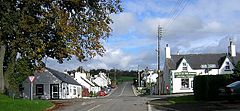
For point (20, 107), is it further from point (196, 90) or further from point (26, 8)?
point (196, 90)

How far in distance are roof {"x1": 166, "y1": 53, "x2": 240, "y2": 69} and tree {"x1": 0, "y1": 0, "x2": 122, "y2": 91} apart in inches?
1830

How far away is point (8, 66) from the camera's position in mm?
35969

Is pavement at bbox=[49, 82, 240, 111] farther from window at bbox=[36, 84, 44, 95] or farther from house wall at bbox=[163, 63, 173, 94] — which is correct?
house wall at bbox=[163, 63, 173, 94]

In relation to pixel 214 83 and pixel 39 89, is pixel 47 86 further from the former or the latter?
pixel 214 83

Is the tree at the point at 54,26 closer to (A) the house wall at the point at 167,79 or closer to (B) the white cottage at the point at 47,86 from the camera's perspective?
(B) the white cottage at the point at 47,86

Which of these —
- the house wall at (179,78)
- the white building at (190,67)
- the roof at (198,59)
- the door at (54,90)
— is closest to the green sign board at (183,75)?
the white building at (190,67)

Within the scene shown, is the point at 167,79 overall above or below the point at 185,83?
above

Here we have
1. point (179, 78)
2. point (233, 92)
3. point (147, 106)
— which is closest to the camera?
point (233, 92)

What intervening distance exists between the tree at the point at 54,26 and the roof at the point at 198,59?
4649 centimetres

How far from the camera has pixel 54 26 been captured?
1158 inches

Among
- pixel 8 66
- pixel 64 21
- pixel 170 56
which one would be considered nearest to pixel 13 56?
pixel 8 66

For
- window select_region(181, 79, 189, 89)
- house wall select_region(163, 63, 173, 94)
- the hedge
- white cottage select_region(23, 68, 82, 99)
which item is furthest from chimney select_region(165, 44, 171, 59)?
the hedge

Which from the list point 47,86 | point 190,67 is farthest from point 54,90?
point 190,67

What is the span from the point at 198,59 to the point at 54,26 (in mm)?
52756
